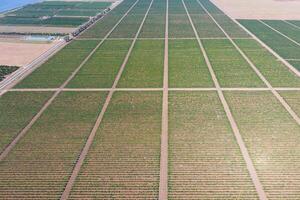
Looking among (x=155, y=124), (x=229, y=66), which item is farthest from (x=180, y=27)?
(x=155, y=124)

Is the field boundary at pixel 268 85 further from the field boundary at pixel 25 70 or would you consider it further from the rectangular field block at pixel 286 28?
the field boundary at pixel 25 70

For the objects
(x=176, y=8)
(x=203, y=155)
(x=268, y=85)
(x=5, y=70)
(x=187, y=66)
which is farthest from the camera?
(x=176, y=8)

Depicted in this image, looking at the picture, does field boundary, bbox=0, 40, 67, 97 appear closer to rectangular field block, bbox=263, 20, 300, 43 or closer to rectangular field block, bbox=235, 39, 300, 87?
rectangular field block, bbox=235, 39, 300, 87

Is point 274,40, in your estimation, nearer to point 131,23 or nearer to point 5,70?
point 131,23

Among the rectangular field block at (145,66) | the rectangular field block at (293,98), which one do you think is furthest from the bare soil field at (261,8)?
the rectangular field block at (293,98)

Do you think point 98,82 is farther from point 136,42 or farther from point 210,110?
point 136,42

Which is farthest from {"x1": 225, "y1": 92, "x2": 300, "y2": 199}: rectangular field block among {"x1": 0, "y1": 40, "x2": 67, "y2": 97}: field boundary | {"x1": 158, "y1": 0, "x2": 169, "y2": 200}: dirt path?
{"x1": 0, "y1": 40, "x2": 67, "y2": 97}: field boundary
